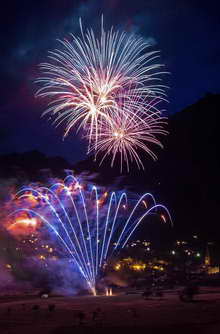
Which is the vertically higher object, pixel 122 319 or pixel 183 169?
pixel 183 169

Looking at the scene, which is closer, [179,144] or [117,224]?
[117,224]

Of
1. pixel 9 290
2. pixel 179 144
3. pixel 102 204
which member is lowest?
pixel 9 290

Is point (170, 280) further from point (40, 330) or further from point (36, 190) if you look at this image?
point (40, 330)

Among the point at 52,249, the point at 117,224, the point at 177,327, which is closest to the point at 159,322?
the point at 177,327

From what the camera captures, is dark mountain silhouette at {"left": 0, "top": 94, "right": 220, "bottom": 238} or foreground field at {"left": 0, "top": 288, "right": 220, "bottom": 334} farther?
dark mountain silhouette at {"left": 0, "top": 94, "right": 220, "bottom": 238}

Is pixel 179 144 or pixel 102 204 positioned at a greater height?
pixel 179 144

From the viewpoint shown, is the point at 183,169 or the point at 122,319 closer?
the point at 122,319

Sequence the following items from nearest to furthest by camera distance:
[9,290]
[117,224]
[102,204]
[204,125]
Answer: [9,290]
[102,204]
[117,224]
[204,125]

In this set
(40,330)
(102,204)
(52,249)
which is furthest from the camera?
(52,249)
